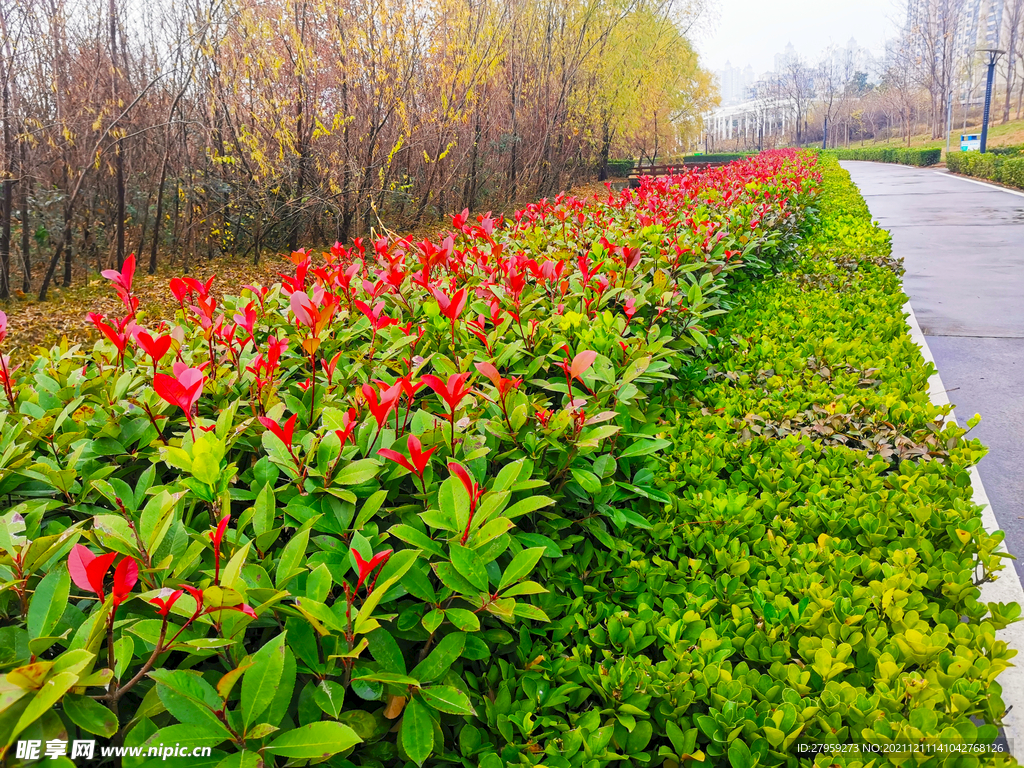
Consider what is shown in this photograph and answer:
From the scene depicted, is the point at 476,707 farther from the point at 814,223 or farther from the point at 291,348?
the point at 814,223

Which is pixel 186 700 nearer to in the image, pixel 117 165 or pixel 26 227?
pixel 26 227

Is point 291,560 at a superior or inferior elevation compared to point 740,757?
superior

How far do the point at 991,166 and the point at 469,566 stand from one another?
79.4 feet

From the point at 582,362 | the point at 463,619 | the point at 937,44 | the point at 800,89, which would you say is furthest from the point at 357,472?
the point at 800,89

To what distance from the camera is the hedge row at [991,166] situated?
1691cm

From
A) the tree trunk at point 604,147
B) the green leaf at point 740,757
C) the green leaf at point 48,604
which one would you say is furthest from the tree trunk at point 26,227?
the tree trunk at point 604,147

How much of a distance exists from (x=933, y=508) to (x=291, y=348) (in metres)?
1.89

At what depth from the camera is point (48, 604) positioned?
0.86m

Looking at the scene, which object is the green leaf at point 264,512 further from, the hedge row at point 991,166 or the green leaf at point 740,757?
the hedge row at point 991,166

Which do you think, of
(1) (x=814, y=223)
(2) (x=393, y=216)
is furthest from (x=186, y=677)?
(2) (x=393, y=216)

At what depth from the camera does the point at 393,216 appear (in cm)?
1305

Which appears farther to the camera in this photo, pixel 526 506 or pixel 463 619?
pixel 526 506

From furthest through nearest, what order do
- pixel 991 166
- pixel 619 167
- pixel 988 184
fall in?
pixel 619 167 < pixel 991 166 < pixel 988 184

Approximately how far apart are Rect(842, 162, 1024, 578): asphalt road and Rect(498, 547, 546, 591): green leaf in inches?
83.4
